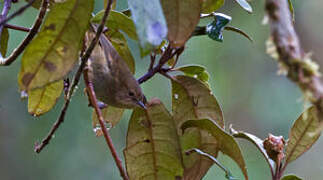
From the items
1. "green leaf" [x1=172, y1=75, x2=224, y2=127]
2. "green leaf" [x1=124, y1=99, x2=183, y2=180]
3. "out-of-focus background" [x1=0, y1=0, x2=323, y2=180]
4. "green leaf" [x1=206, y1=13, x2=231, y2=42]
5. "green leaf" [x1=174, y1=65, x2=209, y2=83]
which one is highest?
"green leaf" [x1=206, y1=13, x2=231, y2=42]

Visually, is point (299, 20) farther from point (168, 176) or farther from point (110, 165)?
point (168, 176)

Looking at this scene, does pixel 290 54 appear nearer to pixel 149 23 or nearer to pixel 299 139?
pixel 149 23

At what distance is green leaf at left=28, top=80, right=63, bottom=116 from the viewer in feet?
2.93

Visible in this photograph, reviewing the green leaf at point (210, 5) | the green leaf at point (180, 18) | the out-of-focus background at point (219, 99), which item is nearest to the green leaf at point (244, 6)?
the green leaf at point (210, 5)

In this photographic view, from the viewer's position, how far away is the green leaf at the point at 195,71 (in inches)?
36.1

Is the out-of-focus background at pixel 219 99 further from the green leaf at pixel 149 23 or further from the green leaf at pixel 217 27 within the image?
the green leaf at pixel 149 23

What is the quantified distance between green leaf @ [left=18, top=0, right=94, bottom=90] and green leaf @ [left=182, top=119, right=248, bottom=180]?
0.23 meters

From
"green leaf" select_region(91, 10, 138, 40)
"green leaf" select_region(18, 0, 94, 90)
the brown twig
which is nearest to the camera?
the brown twig

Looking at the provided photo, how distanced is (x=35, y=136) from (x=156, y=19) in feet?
8.44

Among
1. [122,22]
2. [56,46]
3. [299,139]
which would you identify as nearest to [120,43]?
[122,22]

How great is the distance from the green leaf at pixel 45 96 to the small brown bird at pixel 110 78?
0.56 ft

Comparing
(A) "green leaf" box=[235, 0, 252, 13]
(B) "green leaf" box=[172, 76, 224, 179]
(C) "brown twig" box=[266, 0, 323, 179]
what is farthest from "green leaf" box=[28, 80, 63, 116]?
(C) "brown twig" box=[266, 0, 323, 179]

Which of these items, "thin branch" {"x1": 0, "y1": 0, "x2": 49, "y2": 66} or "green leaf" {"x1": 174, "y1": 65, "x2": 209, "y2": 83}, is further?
"green leaf" {"x1": 174, "y1": 65, "x2": 209, "y2": 83}

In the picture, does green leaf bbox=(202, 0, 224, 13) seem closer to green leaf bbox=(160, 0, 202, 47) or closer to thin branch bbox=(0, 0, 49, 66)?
green leaf bbox=(160, 0, 202, 47)
